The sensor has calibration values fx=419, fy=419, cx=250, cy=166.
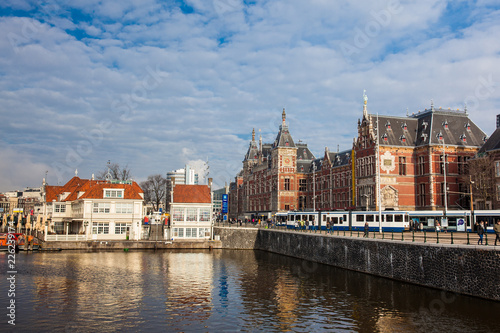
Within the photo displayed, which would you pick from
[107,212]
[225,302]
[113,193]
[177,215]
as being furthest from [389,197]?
[225,302]

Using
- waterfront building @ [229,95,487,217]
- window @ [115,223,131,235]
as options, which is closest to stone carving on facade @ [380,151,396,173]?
waterfront building @ [229,95,487,217]

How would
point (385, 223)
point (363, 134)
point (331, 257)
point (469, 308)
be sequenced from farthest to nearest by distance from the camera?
1. point (363, 134)
2. point (385, 223)
3. point (331, 257)
4. point (469, 308)

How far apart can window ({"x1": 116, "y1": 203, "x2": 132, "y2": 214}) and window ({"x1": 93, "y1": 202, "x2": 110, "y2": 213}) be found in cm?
153

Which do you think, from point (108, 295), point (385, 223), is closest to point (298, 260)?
point (385, 223)

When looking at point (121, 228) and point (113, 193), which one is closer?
point (121, 228)

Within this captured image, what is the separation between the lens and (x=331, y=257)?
4500cm

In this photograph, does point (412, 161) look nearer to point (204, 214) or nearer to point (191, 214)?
point (204, 214)

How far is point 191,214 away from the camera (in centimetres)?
6656

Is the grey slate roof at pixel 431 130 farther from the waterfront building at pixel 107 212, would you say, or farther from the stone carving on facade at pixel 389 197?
the waterfront building at pixel 107 212

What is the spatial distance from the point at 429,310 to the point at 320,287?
32.6 ft

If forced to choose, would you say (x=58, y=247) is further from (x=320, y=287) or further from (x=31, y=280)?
(x=320, y=287)

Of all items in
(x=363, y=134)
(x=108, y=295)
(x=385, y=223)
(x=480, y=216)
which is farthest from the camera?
(x=363, y=134)

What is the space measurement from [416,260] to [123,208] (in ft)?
155

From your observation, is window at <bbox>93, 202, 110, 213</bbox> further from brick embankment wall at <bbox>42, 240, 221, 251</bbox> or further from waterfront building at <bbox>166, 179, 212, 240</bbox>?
waterfront building at <bbox>166, 179, 212, 240</bbox>
